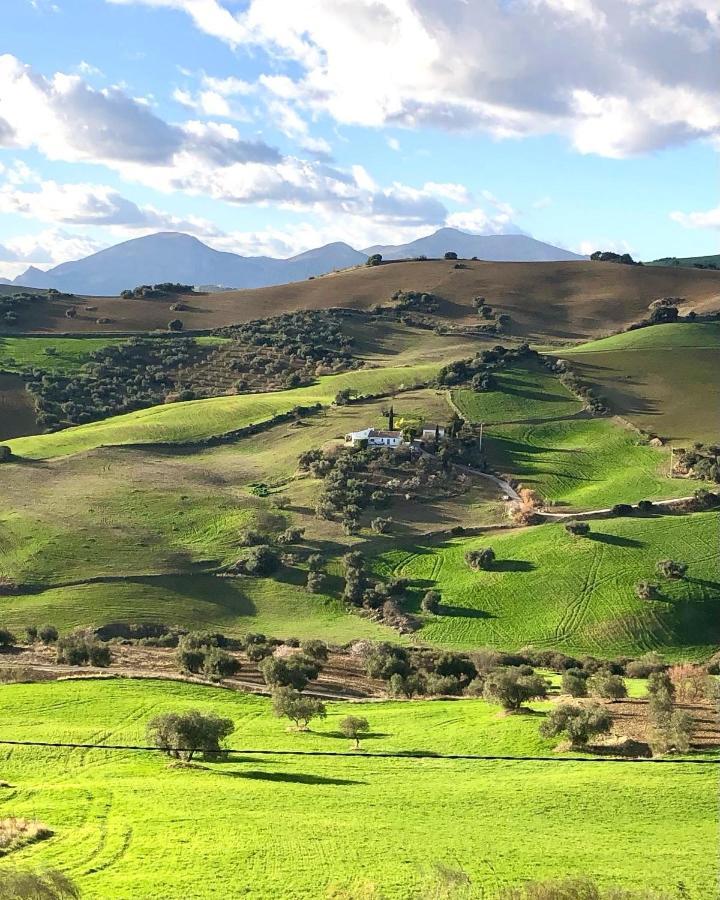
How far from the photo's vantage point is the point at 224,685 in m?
48.6

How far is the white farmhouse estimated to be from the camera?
294 feet

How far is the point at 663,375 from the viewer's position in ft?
379

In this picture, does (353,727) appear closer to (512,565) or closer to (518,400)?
(512,565)

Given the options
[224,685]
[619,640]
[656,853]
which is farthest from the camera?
[619,640]

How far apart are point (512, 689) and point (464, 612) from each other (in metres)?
21.8

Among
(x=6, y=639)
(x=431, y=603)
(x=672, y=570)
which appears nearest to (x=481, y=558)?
(x=431, y=603)

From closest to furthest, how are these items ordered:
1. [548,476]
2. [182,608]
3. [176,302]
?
[182,608] → [548,476] → [176,302]

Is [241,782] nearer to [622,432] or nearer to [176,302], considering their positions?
[622,432]

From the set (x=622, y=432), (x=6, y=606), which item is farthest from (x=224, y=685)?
(x=622, y=432)

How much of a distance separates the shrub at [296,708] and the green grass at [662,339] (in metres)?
94.0

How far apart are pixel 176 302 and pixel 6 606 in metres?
111

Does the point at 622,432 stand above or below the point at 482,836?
above

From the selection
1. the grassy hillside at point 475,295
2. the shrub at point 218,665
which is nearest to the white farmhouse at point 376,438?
the shrub at point 218,665

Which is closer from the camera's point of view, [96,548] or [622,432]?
[96,548]
